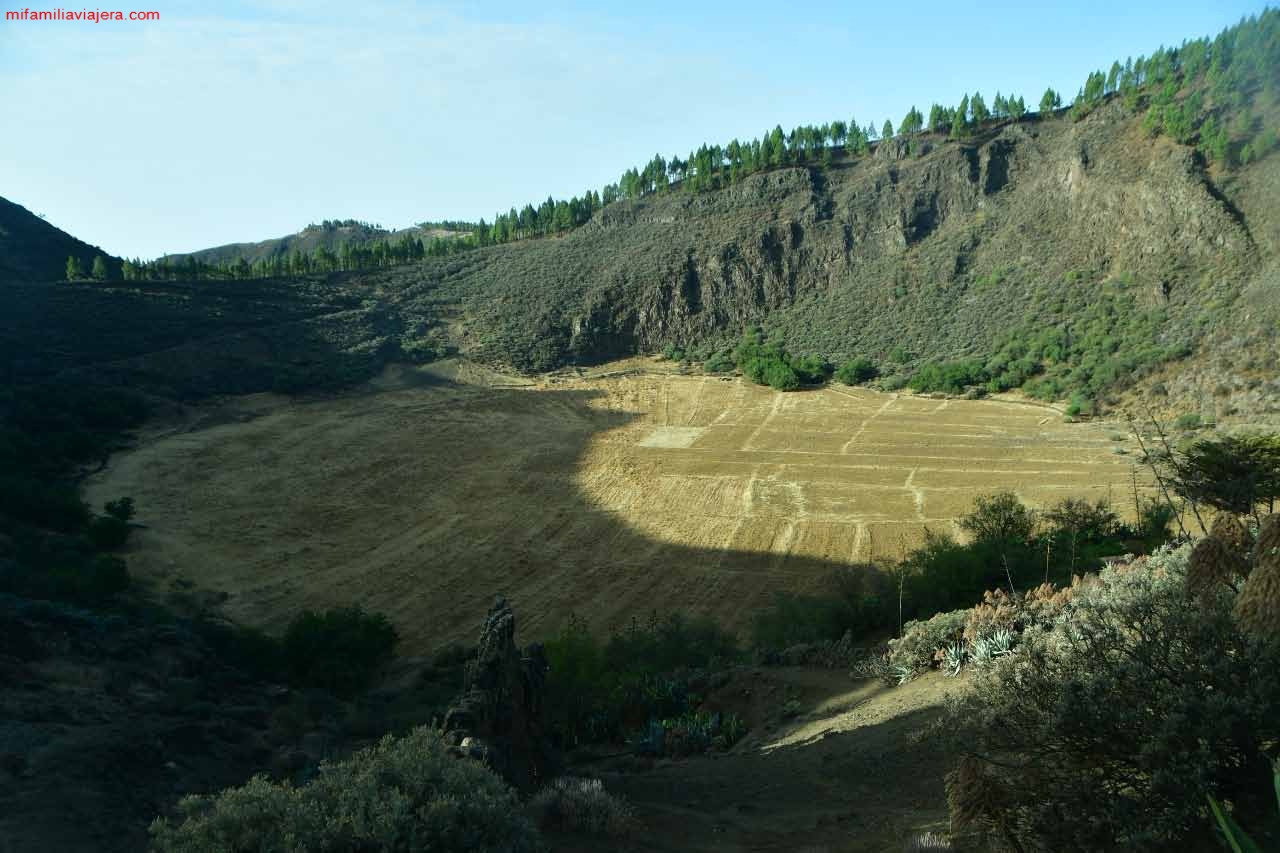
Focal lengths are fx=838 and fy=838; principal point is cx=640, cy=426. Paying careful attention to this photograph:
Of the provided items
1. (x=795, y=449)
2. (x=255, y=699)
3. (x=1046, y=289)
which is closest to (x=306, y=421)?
(x=795, y=449)

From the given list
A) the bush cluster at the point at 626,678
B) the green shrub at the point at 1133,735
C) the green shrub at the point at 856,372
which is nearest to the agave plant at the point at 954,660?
the bush cluster at the point at 626,678

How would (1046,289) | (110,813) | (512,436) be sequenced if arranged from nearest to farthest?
(110,813)
(512,436)
(1046,289)

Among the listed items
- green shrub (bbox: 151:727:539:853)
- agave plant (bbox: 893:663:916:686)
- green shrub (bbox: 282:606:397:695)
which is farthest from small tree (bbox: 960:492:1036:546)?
green shrub (bbox: 151:727:539:853)

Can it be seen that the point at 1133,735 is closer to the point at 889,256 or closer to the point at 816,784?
the point at 816,784

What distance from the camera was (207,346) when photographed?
1704 inches

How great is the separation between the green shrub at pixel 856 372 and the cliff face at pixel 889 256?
2845 millimetres

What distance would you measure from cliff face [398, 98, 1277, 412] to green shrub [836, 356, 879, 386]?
2.85 metres

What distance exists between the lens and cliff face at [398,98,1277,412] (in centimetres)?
4688

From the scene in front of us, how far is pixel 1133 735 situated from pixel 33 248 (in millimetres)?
73939

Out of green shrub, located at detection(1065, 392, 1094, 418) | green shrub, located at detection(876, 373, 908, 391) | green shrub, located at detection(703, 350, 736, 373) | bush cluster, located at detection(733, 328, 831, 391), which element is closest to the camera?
green shrub, located at detection(1065, 392, 1094, 418)

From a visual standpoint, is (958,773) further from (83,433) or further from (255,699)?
(83,433)

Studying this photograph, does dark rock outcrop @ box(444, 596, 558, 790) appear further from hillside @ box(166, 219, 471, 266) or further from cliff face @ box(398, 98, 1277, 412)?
hillside @ box(166, 219, 471, 266)

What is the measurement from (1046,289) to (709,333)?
69.2ft

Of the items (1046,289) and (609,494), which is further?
(1046,289)
